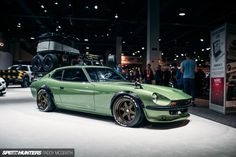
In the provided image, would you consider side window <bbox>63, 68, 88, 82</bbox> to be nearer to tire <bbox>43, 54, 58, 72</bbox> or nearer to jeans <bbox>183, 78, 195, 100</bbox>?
jeans <bbox>183, 78, 195, 100</bbox>

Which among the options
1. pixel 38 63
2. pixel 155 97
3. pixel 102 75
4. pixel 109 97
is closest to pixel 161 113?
pixel 155 97

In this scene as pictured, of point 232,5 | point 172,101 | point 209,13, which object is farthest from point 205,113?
point 209,13

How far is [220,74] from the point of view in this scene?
309 inches

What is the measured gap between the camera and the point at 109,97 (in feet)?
19.0

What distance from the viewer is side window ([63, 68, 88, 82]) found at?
21.9 ft

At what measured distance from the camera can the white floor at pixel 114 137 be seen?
3941 mm

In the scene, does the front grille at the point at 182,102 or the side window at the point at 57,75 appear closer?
the front grille at the point at 182,102

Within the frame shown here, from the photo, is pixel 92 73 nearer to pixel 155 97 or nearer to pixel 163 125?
pixel 155 97

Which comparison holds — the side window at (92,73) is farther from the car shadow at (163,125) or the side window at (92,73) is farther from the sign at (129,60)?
the sign at (129,60)

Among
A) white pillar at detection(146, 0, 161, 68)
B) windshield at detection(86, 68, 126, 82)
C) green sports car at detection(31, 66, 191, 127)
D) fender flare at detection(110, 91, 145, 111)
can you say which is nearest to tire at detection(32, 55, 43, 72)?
white pillar at detection(146, 0, 161, 68)

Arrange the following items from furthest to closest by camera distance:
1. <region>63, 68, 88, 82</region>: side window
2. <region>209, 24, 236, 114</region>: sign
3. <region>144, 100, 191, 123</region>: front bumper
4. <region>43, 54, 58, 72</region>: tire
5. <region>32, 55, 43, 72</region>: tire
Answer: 1. <region>32, 55, 43, 72</region>: tire
2. <region>43, 54, 58, 72</region>: tire
3. <region>209, 24, 236, 114</region>: sign
4. <region>63, 68, 88, 82</region>: side window
5. <region>144, 100, 191, 123</region>: front bumper

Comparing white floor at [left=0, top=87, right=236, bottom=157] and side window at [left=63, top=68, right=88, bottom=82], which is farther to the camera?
side window at [left=63, top=68, right=88, bottom=82]

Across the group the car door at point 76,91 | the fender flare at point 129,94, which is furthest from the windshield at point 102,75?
the fender flare at point 129,94

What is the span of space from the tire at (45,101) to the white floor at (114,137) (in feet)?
2.51
